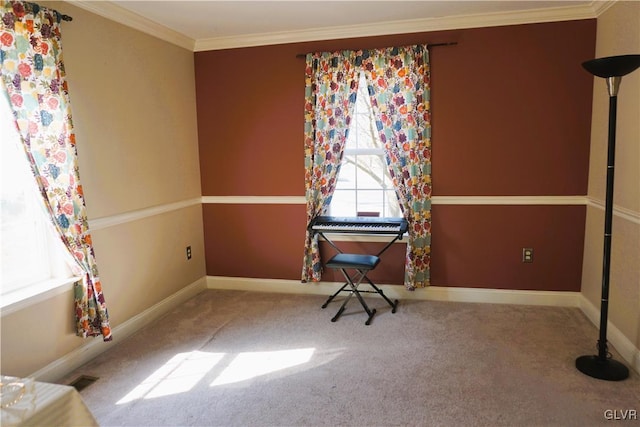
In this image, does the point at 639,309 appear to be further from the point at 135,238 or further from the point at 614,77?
the point at 135,238

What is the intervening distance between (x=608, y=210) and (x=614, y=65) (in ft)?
2.75

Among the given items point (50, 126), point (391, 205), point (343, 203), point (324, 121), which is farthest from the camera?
point (343, 203)

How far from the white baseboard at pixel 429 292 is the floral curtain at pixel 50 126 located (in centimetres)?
171

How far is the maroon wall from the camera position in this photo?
145 inches

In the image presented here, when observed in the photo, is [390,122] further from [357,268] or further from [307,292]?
[307,292]

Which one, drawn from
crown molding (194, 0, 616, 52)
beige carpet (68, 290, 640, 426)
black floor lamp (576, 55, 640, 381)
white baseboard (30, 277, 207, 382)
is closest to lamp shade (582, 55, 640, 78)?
black floor lamp (576, 55, 640, 381)

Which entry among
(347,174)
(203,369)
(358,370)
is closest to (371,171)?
(347,174)

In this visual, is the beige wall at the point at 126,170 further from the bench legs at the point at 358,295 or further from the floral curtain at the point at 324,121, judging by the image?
the bench legs at the point at 358,295

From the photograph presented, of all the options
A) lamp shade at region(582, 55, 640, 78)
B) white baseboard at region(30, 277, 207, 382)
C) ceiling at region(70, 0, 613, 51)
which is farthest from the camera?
ceiling at region(70, 0, 613, 51)

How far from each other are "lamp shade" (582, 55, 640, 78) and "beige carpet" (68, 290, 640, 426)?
5.93 ft

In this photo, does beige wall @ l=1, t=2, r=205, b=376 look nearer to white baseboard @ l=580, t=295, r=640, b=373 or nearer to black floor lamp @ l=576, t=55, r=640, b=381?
black floor lamp @ l=576, t=55, r=640, b=381

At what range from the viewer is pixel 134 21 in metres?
3.45

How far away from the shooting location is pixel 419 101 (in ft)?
12.7

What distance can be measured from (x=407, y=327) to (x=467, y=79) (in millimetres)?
Answer: 2151
